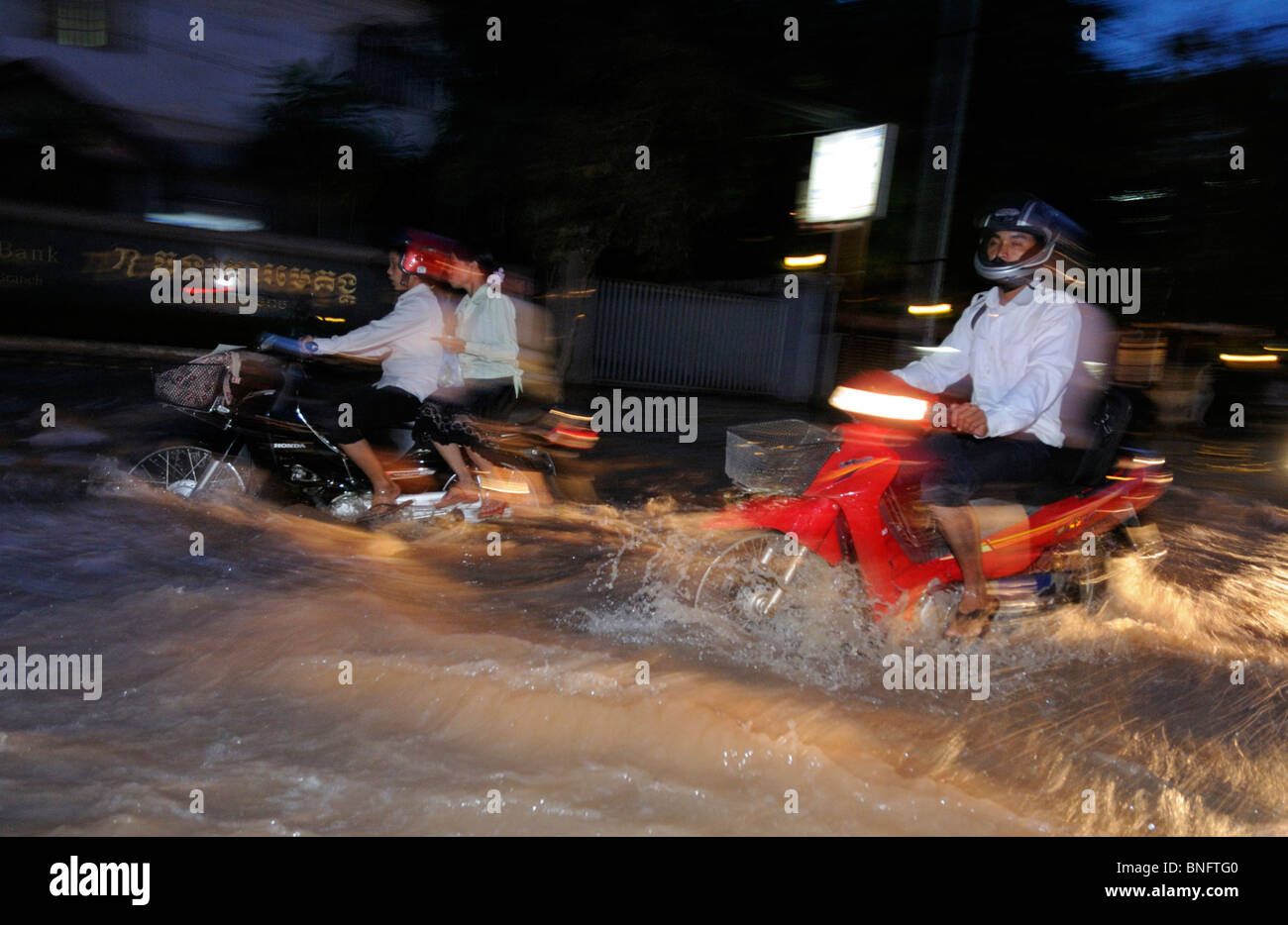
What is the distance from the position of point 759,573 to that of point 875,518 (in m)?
0.55

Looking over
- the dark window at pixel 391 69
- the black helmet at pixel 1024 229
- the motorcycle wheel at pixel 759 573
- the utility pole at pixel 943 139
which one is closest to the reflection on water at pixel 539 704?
the motorcycle wheel at pixel 759 573

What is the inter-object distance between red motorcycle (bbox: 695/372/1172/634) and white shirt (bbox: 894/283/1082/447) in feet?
1.00

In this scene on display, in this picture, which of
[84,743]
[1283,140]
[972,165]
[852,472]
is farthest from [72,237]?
[1283,140]

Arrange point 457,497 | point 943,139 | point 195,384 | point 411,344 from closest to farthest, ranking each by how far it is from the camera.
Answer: point 195,384 < point 411,344 < point 457,497 < point 943,139

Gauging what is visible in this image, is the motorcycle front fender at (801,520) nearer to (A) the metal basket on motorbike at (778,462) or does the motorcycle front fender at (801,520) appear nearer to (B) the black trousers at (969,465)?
(A) the metal basket on motorbike at (778,462)

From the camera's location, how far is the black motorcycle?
17.3 feet

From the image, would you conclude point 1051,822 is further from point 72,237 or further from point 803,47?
point 72,237

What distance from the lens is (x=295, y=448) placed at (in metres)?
5.47

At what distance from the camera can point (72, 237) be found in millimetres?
11516

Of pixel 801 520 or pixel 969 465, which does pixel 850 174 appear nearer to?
pixel 969 465

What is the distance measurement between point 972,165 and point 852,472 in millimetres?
11548

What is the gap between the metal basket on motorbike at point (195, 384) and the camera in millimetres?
5188

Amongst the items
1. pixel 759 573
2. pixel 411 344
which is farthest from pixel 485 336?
pixel 759 573

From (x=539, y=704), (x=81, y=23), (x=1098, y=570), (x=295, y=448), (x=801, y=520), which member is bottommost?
(x=539, y=704)
